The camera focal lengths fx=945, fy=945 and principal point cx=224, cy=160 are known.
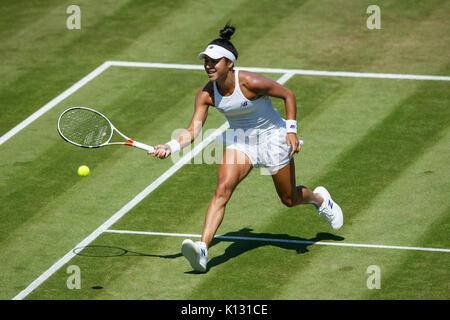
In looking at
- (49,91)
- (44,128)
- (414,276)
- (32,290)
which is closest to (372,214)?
(414,276)

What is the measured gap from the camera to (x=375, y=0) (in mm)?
19188

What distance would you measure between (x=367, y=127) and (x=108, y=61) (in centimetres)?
548

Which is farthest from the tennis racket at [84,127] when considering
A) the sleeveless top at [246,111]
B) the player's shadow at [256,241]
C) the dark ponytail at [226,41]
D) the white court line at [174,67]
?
the white court line at [174,67]

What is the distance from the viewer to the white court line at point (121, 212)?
34.6 ft

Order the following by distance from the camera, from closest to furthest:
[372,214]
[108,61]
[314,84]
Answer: [372,214] < [314,84] < [108,61]

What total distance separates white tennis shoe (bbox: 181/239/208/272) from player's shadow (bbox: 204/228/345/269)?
1.63ft

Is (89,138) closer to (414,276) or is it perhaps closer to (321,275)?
(321,275)

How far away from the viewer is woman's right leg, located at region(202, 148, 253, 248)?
10586 mm

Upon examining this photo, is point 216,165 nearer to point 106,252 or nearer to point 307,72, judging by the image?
point 106,252

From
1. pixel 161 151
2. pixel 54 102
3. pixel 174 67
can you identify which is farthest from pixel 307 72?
pixel 161 151

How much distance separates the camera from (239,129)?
11.0 m

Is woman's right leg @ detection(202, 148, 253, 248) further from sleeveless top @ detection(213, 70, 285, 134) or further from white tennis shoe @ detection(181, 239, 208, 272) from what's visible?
sleeveless top @ detection(213, 70, 285, 134)

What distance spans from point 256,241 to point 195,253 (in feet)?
4.77

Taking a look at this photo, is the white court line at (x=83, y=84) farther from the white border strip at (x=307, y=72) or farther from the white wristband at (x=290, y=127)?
the white wristband at (x=290, y=127)
